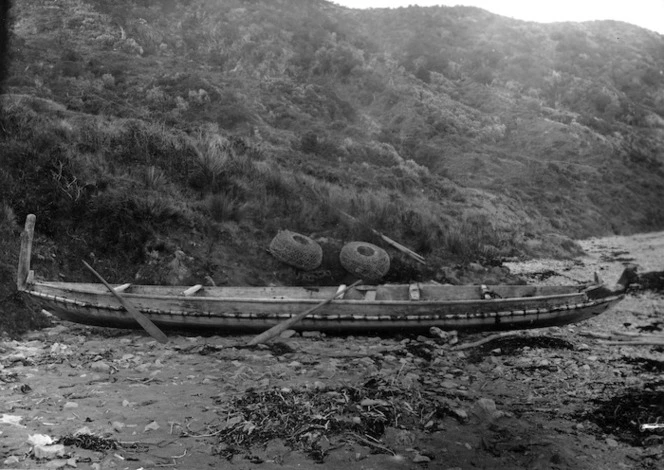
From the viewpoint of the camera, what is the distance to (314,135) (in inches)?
921

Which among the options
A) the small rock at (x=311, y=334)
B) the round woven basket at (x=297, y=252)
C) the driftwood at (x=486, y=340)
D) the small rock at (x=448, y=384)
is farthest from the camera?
the round woven basket at (x=297, y=252)

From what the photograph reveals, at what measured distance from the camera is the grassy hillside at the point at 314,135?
11789 mm

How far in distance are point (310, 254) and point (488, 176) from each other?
15661 millimetres

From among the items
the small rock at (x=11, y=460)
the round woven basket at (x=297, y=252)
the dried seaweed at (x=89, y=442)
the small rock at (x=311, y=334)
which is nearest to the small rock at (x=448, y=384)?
the small rock at (x=311, y=334)

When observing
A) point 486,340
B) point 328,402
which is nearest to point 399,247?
point 486,340

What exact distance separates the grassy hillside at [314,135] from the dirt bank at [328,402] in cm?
371

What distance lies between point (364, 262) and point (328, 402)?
6.29 m

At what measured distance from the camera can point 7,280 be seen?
9203 millimetres

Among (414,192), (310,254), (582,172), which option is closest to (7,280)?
(310,254)

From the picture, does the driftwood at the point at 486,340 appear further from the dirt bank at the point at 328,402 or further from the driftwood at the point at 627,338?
the driftwood at the point at 627,338

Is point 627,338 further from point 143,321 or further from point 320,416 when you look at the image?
point 143,321

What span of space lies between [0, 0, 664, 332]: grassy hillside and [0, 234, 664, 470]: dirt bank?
3708 mm

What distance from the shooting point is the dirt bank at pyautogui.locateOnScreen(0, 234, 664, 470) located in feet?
16.0

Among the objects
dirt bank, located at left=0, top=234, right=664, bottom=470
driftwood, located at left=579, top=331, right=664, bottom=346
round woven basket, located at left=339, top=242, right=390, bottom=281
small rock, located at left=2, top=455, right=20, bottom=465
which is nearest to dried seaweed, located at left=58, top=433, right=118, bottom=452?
dirt bank, located at left=0, top=234, right=664, bottom=470
